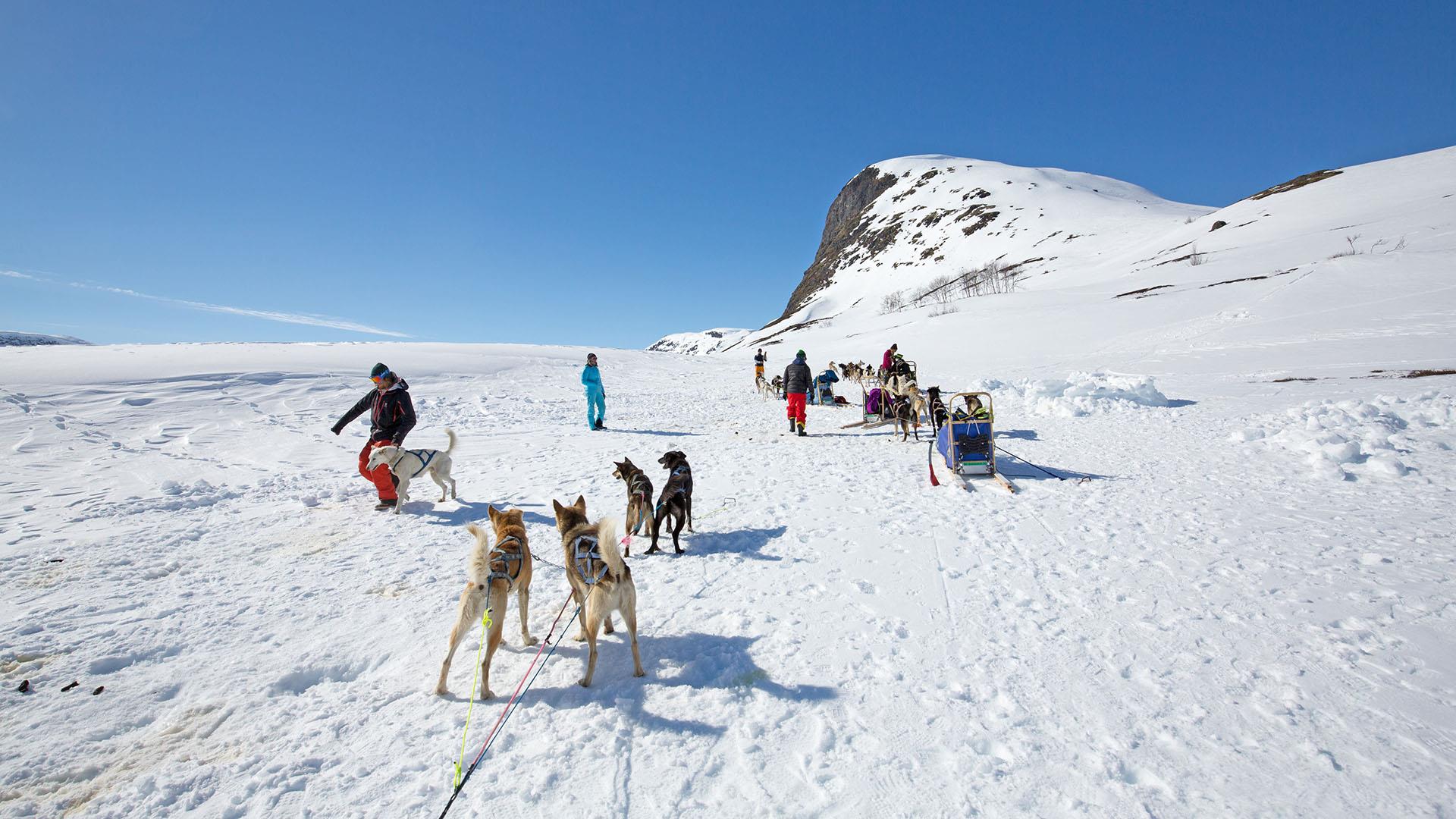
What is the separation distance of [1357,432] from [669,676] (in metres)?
10.3

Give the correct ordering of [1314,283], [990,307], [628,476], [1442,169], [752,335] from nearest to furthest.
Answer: [628,476] → [1314,283] → [990,307] → [1442,169] → [752,335]

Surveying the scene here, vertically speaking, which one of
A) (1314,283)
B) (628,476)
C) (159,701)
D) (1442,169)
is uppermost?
(1442,169)

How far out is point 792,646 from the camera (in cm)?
371

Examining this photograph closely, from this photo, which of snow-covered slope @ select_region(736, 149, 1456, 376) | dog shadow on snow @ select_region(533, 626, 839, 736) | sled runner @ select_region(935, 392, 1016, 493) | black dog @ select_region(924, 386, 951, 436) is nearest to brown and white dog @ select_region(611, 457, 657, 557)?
dog shadow on snow @ select_region(533, 626, 839, 736)

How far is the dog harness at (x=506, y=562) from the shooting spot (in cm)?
326

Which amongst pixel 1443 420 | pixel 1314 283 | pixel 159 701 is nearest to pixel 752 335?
pixel 1314 283

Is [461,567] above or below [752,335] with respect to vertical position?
below

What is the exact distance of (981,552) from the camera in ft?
17.2

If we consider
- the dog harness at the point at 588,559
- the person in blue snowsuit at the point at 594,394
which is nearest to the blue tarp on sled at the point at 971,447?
the dog harness at the point at 588,559

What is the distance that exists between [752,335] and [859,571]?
8474 cm

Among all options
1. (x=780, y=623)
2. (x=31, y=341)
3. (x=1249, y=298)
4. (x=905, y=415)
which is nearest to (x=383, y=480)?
(x=780, y=623)

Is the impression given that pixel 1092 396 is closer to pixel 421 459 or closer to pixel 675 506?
pixel 675 506

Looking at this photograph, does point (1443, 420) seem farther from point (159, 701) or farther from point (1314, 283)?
point (1314, 283)

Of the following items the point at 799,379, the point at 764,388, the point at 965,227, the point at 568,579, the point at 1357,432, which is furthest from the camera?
the point at 965,227
